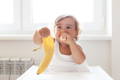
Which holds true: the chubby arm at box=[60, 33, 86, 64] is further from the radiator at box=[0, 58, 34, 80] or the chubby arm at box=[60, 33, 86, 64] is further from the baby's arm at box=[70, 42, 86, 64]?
the radiator at box=[0, 58, 34, 80]

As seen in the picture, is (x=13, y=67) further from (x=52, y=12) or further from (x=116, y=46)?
(x=116, y=46)

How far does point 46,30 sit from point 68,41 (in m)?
0.13

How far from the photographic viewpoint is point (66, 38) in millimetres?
1258

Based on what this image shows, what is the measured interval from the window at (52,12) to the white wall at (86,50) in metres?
0.14

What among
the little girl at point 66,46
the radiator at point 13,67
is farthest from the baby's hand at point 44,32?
the radiator at point 13,67

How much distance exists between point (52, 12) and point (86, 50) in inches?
14.9

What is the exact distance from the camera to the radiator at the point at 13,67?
1.62 metres

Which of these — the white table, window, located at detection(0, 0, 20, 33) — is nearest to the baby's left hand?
the white table

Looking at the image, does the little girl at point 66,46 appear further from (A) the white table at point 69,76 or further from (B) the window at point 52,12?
(B) the window at point 52,12

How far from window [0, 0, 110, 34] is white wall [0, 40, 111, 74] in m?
0.14

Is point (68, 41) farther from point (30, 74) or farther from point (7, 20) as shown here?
point (7, 20)

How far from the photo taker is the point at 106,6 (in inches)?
69.8

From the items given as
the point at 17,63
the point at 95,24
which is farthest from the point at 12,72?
the point at 95,24

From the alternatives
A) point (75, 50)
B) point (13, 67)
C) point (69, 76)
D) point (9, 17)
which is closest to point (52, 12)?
point (9, 17)
